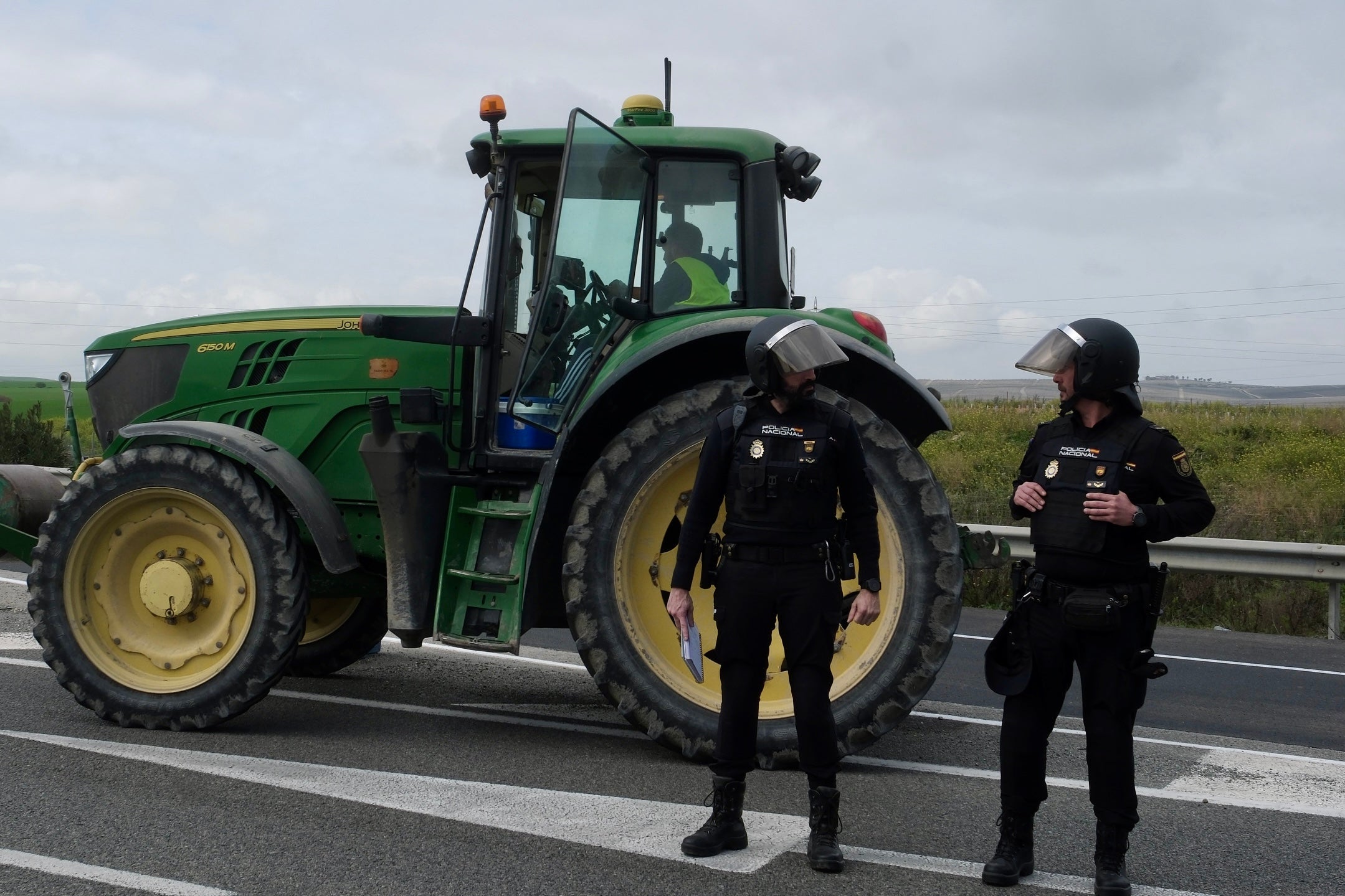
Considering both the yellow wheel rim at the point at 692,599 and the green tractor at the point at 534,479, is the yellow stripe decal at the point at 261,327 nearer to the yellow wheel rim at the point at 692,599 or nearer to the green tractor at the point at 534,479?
the green tractor at the point at 534,479

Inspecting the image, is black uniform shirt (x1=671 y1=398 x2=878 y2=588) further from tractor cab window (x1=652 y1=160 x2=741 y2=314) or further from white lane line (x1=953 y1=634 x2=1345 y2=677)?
white lane line (x1=953 y1=634 x2=1345 y2=677)

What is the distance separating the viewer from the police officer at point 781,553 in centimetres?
431

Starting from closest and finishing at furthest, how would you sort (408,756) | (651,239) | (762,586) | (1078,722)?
(762,586) < (408,756) < (651,239) < (1078,722)

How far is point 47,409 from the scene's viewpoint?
35.9 m

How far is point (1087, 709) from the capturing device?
4.12 meters

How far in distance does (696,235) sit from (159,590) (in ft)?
9.73

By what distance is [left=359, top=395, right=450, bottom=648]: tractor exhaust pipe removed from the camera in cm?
587

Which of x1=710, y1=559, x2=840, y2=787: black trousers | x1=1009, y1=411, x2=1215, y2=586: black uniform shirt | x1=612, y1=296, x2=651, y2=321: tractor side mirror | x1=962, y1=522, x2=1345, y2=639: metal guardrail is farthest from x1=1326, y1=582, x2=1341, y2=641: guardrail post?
x1=710, y1=559, x2=840, y2=787: black trousers

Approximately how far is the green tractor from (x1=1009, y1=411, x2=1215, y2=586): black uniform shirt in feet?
3.66

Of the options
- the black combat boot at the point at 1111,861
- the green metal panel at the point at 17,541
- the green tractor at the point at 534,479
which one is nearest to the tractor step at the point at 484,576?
the green tractor at the point at 534,479

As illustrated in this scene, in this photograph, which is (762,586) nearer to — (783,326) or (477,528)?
(783,326)

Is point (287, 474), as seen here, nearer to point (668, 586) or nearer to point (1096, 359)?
point (668, 586)

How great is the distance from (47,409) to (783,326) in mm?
36084

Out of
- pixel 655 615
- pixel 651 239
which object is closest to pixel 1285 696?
pixel 655 615
